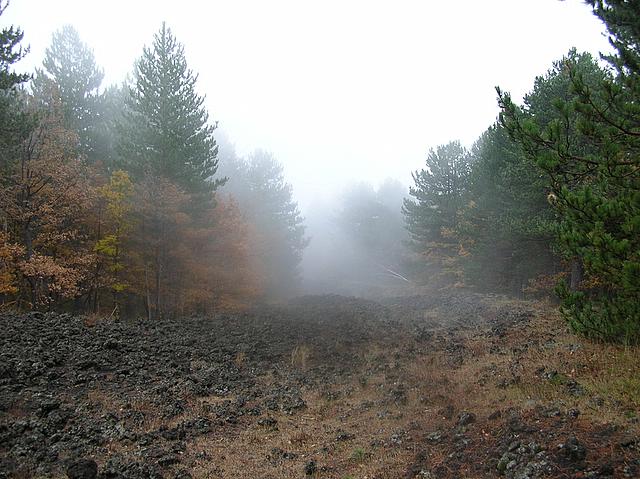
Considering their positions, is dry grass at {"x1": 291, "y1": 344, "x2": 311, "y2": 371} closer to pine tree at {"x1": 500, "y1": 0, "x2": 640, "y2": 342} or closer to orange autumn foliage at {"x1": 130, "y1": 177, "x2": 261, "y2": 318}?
pine tree at {"x1": 500, "y1": 0, "x2": 640, "y2": 342}

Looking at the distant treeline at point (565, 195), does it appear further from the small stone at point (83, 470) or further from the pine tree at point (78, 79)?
the pine tree at point (78, 79)

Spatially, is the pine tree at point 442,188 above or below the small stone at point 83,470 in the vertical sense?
above

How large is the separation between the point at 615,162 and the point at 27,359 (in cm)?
1302

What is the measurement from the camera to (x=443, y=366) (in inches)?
446

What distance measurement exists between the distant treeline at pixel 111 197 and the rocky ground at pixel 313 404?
6085 mm

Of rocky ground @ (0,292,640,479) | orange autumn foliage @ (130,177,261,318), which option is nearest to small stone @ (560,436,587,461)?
rocky ground @ (0,292,640,479)

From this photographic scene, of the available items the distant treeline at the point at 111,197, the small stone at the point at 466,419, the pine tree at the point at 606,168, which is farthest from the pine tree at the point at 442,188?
the small stone at the point at 466,419

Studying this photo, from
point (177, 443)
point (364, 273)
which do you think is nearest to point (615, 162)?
point (177, 443)

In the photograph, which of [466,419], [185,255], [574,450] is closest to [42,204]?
[185,255]

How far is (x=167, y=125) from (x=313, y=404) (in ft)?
59.5

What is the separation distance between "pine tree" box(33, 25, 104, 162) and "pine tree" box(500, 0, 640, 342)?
2652 cm

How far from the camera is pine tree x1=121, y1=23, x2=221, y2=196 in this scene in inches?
864

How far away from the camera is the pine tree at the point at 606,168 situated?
602cm

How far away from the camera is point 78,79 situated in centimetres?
2894
